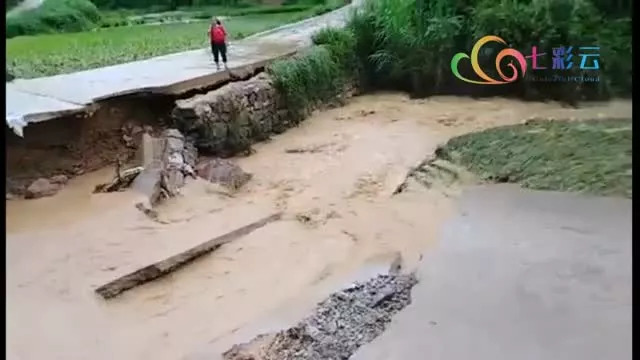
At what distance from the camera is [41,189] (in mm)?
2475

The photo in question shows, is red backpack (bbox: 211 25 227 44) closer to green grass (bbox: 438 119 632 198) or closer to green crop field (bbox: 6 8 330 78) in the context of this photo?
green crop field (bbox: 6 8 330 78)

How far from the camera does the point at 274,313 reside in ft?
5.63

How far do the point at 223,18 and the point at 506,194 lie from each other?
117 cm

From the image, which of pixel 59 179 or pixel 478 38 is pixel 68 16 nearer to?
pixel 59 179

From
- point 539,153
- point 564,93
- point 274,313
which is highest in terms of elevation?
point 564,93

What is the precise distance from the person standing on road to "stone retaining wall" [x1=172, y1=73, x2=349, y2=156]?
0.39ft

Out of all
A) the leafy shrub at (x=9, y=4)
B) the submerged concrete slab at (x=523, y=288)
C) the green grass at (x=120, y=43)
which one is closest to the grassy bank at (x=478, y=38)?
the submerged concrete slab at (x=523, y=288)

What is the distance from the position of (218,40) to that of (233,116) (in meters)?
0.28

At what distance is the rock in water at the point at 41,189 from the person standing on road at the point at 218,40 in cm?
75

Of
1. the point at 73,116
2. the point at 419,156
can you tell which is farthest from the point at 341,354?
the point at 73,116

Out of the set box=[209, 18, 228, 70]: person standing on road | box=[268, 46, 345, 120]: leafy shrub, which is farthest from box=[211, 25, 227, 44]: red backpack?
box=[268, 46, 345, 120]: leafy shrub

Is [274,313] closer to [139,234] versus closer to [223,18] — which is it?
[139,234]

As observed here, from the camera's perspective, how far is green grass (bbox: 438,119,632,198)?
70.3 inches

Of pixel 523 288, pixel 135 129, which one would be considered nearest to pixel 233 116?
pixel 135 129
